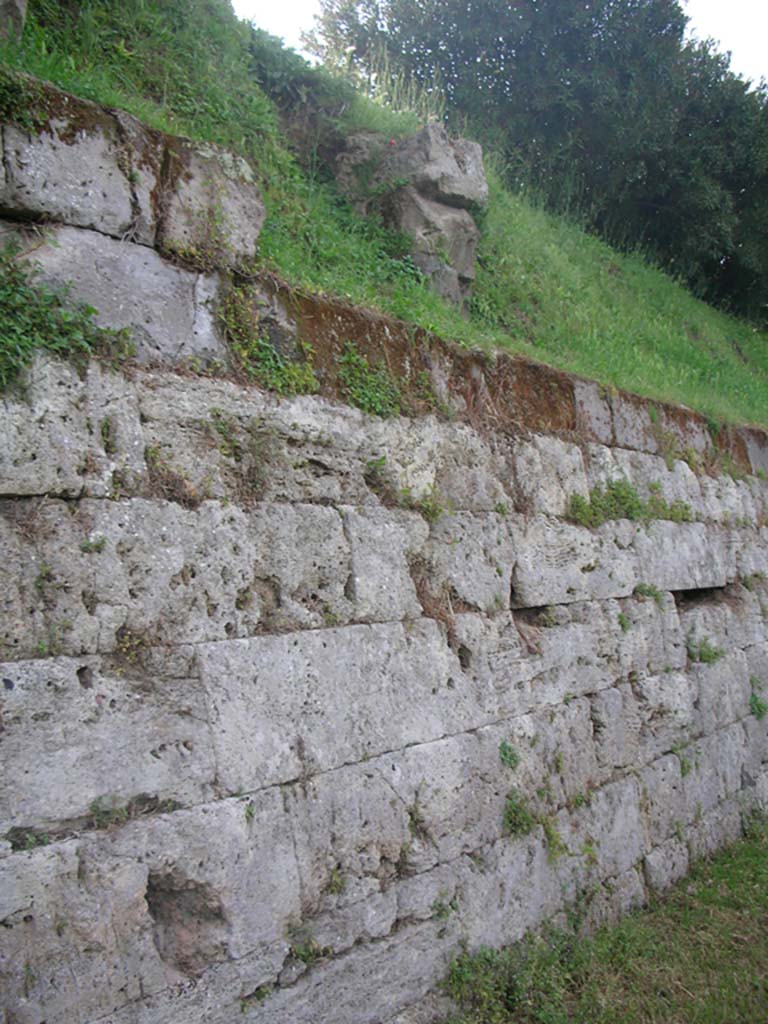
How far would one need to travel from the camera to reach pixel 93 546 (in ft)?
10.1

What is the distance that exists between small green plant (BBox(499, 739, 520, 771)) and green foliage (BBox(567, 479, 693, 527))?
1.69m

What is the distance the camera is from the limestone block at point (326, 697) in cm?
335

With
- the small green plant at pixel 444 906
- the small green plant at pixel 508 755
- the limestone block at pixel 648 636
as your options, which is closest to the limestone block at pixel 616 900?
the small green plant at pixel 508 755

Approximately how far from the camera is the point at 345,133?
24.0 feet

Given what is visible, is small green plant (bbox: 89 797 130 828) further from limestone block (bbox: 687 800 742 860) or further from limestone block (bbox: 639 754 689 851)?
limestone block (bbox: 687 800 742 860)

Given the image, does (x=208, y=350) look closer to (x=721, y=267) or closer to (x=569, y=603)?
(x=569, y=603)

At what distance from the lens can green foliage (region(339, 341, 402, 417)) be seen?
167 inches

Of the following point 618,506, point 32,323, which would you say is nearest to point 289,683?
point 32,323

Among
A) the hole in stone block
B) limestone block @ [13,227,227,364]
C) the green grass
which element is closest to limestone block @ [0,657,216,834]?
the hole in stone block

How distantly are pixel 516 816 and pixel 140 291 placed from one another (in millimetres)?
3216

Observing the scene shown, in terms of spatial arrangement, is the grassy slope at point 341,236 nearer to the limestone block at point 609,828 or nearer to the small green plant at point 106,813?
the small green plant at point 106,813

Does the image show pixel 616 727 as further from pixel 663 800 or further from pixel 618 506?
pixel 618 506

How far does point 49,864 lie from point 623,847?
3743 millimetres

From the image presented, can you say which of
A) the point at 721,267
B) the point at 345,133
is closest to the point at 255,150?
the point at 345,133
